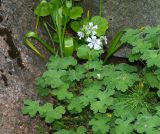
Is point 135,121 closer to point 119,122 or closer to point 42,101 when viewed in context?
point 119,122

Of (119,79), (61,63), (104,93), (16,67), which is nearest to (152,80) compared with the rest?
(119,79)

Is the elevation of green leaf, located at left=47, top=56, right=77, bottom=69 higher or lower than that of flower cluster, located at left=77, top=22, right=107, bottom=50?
lower

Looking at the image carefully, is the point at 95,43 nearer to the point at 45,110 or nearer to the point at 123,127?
the point at 45,110

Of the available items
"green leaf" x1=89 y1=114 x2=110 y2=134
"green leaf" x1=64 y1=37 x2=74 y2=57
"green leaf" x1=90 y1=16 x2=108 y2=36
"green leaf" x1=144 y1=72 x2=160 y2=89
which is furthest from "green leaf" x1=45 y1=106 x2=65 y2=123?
"green leaf" x1=90 y1=16 x2=108 y2=36

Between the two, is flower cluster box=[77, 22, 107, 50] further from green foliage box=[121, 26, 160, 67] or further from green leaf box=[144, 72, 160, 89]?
green leaf box=[144, 72, 160, 89]

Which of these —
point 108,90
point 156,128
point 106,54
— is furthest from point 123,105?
point 106,54

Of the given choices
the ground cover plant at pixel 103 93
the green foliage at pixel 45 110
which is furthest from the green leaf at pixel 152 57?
the green foliage at pixel 45 110

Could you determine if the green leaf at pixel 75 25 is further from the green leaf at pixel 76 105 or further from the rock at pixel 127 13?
the green leaf at pixel 76 105
